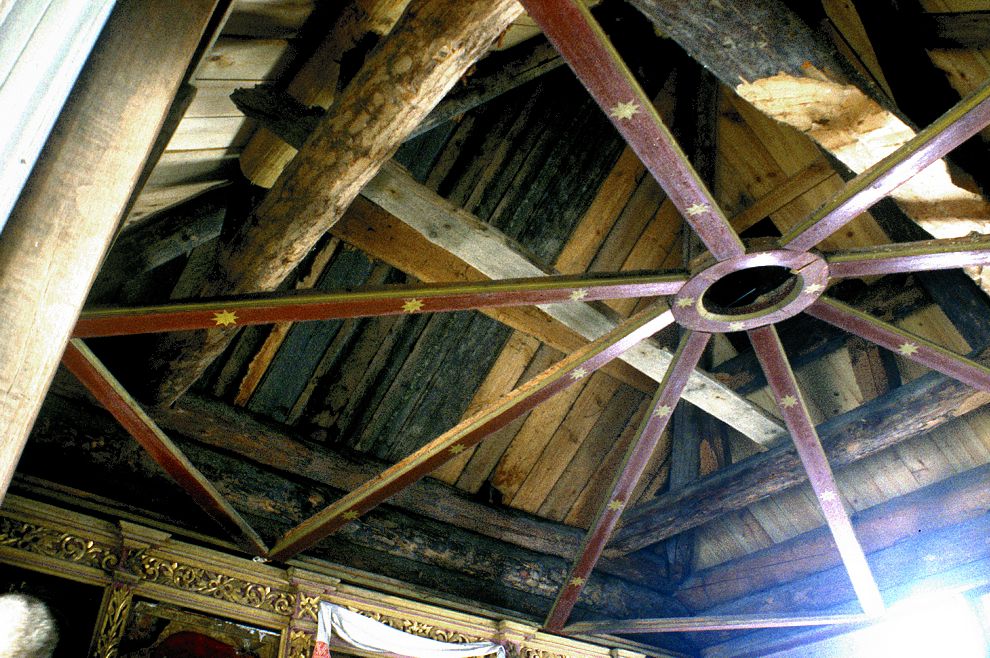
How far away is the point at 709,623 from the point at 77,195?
427 cm

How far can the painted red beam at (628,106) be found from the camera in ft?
7.15

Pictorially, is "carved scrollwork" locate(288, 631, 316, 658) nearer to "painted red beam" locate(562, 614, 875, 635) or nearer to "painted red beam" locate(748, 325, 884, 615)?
"painted red beam" locate(562, 614, 875, 635)

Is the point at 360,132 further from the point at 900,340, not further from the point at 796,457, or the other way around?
the point at 796,457

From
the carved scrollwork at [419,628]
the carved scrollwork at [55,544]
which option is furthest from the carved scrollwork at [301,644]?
the carved scrollwork at [55,544]

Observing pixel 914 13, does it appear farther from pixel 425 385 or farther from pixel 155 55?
pixel 155 55

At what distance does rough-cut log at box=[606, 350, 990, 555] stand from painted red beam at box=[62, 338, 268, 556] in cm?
277

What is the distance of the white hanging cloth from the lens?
4.06 metres

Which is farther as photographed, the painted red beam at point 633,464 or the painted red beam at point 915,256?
the painted red beam at point 633,464

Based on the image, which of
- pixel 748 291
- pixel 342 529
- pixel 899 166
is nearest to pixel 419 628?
pixel 342 529

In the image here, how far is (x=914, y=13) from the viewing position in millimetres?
3754

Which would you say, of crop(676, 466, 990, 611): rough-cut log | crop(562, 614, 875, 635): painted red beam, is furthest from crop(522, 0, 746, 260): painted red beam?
crop(676, 466, 990, 611): rough-cut log

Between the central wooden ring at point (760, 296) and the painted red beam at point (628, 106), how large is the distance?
0.12 m

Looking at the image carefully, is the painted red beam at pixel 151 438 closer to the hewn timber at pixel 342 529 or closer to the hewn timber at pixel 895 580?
the hewn timber at pixel 342 529

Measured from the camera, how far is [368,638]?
420cm
